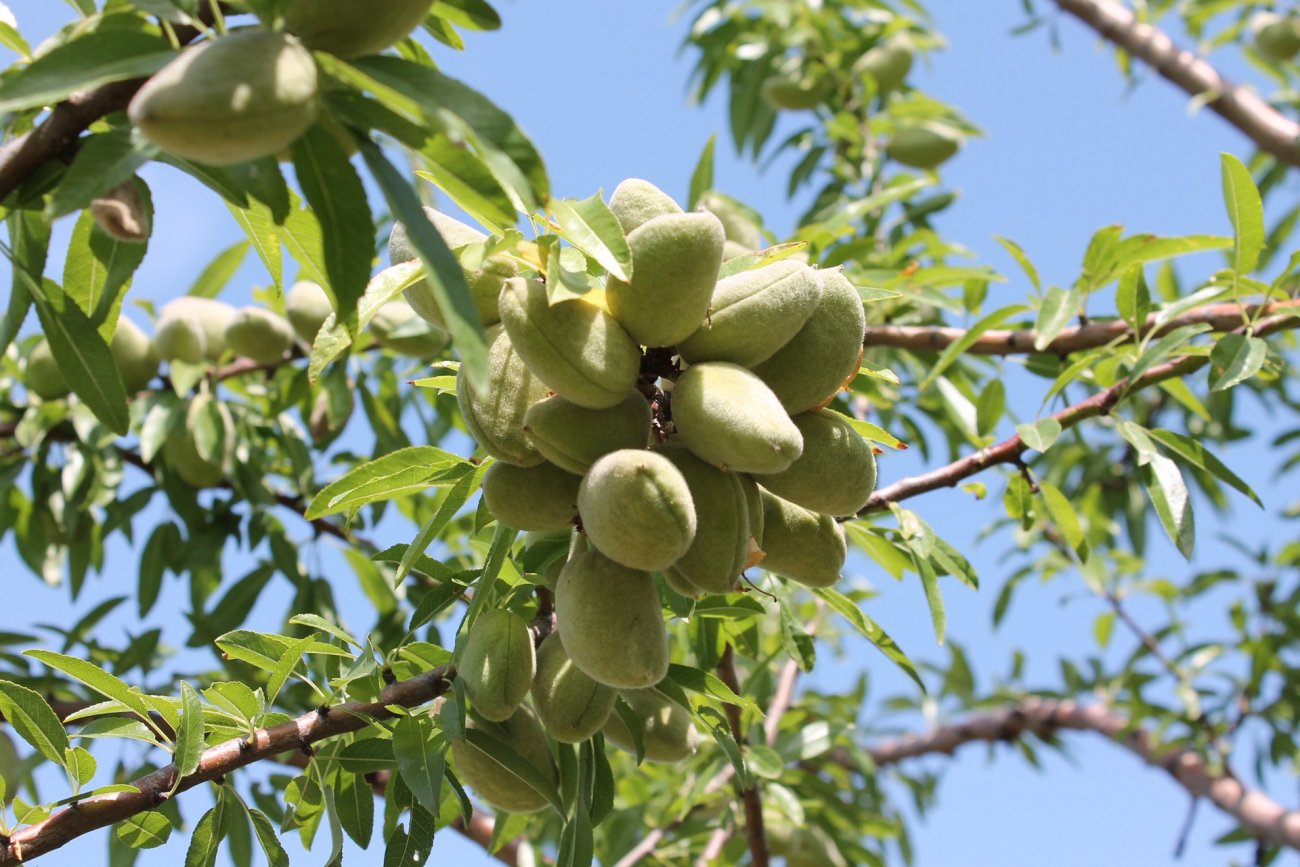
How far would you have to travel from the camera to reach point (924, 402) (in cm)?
237

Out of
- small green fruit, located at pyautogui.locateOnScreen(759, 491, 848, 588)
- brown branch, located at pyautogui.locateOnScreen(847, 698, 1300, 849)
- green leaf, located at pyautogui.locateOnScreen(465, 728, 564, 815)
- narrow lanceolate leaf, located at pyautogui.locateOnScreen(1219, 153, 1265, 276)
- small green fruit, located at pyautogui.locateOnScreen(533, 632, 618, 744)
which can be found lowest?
brown branch, located at pyautogui.locateOnScreen(847, 698, 1300, 849)

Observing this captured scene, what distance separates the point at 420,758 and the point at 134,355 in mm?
1468

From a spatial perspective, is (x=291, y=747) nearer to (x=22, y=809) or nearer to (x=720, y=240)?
(x=22, y=809)

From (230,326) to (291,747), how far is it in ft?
4.41

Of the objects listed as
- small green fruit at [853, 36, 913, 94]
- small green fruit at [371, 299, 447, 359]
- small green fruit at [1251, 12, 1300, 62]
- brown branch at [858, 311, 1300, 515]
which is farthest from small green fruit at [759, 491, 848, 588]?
small green fruit at [1251, 12, 1300, 62]

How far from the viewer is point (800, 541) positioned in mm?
1053

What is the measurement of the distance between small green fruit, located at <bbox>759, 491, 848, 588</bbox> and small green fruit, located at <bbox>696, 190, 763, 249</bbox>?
106 cm

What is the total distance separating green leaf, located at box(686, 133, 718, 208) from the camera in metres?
2.11

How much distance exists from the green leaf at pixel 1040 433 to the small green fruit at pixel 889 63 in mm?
1848

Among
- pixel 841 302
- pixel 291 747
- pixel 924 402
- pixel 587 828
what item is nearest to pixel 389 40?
pixel 841 302

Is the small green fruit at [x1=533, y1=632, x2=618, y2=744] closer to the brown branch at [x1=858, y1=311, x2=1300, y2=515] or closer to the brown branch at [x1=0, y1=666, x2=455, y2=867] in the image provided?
the brown branch at [x1=0, y1=666, x2=455, y2=867]

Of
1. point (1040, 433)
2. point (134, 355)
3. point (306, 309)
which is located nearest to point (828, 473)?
point (1040, 433)

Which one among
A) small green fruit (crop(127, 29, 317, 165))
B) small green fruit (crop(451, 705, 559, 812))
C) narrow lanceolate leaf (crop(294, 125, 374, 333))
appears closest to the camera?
small green fruit (crop(127, 29, 317, 165))

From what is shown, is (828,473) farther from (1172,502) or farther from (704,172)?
(704,172)
